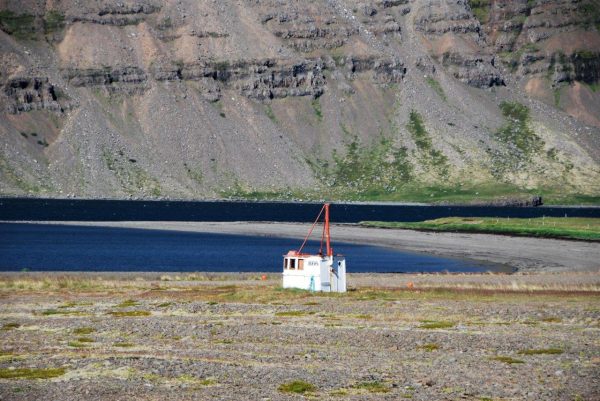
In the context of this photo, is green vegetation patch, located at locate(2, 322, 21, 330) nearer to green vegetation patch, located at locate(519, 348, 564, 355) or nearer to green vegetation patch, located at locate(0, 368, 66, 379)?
green vegetation patch, located at locate(0, 368, 66, 379)

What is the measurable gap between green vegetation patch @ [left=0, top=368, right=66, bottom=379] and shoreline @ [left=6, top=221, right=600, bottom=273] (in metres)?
62.0

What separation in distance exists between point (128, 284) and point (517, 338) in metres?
34.2

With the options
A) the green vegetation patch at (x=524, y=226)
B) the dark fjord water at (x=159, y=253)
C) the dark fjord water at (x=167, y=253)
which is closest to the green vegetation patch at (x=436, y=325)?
the dark fjord water at (x=167, y=253)

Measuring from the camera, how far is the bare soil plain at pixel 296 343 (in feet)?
119

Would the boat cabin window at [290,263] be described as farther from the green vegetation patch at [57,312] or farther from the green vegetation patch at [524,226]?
the green vegetation patch at [524,226]

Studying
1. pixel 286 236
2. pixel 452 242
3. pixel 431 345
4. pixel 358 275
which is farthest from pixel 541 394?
pixel 286 236

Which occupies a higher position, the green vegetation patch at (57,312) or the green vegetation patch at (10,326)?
the green vegetation patch at (57,312)

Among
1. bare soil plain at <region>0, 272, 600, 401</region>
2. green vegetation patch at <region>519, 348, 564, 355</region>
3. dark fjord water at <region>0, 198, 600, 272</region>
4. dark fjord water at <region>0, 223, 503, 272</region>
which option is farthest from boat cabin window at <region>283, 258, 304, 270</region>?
green vegetation patch at <region>519, 348, 564, 355</region>

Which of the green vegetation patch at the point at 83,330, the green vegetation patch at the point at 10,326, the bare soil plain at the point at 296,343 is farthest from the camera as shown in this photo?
the green vegetation patch at the point at 10,326

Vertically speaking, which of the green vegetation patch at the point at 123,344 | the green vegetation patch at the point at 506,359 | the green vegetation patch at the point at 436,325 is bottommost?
the green vegetation patch at the point at 506,359

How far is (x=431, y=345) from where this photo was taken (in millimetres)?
44750

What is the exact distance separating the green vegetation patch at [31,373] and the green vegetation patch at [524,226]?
104379 mm

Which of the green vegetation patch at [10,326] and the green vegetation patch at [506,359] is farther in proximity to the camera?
the green vegetation patch at [10,326]

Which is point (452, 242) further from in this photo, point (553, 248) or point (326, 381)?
point (326, 381)
